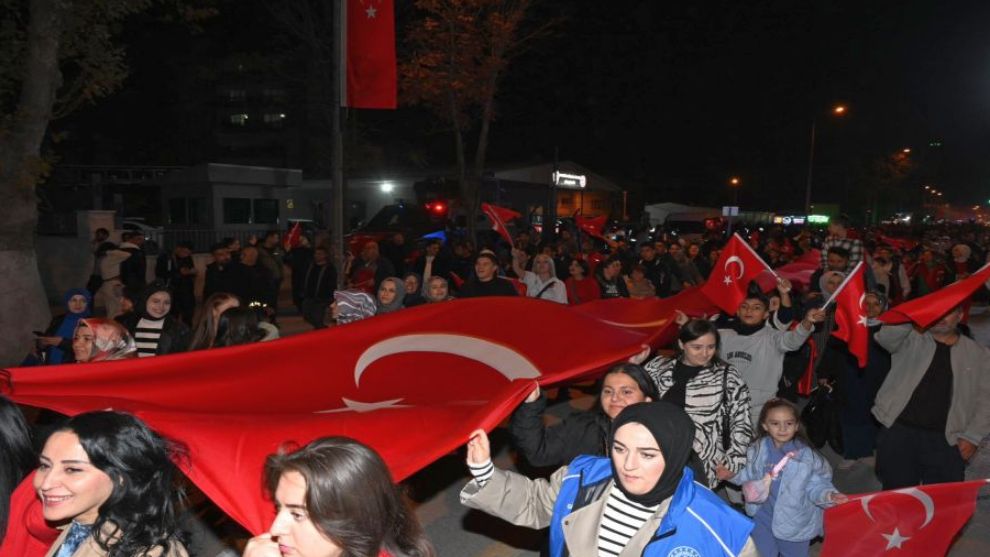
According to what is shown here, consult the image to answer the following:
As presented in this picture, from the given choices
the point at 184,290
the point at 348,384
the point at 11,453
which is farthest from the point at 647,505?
the point at 184,290

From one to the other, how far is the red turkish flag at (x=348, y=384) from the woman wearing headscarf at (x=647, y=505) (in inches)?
40.4

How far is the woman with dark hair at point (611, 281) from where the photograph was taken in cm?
1041

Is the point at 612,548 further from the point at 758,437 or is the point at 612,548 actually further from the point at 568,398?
the point at 568,398

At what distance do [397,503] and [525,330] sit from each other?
13.6ft

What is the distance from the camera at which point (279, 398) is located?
15.9 ft

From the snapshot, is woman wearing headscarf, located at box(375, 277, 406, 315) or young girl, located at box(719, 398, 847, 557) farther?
woman wearing headscarf, located at box(375, 277, 406, 315)

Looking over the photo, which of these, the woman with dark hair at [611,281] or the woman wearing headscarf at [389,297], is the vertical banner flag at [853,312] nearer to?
the woman wearing headscarf at [389,297]

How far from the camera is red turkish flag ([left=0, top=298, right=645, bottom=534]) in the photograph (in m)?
3.69

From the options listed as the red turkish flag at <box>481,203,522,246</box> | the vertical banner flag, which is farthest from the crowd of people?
the red turkish flag at <box>481,203,522,246</box>

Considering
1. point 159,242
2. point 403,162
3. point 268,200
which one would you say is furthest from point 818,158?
point 159,242

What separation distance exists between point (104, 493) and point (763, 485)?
3364mm

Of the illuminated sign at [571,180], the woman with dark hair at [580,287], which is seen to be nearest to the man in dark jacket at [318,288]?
the woman with dark hair at [580,287]

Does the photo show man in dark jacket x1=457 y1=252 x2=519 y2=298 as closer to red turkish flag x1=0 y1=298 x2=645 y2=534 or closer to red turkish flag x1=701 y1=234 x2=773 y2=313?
red turkish flag x1=0 y1=298 x2=645 y2=534

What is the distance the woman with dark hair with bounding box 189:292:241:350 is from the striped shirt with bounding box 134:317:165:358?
55cm
